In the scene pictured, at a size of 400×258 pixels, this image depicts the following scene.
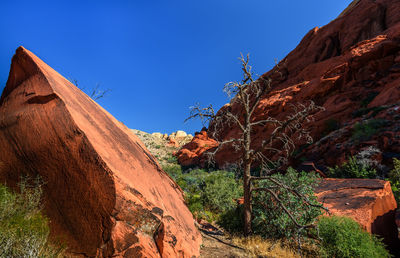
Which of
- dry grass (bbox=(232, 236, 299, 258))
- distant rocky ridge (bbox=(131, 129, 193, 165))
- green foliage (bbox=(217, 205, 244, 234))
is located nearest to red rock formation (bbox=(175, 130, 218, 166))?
distant rocky ridge (bbox=(131, 129, 193, 165))

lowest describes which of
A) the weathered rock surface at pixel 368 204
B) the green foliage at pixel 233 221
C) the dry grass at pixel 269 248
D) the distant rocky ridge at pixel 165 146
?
the dry grass at pixel 269 248

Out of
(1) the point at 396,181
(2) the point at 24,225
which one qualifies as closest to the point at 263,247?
(2) the point at 24,225

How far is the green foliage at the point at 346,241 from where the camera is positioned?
3.73 m

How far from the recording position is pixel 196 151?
34.6 m

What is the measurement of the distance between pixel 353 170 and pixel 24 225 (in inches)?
468

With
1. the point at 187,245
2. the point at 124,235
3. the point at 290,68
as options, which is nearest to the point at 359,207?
the point at 187,245

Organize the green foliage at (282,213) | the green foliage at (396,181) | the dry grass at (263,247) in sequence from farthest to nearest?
the green foliage at (396,181)
the green foliage at (282,213)
the dry grass at (263,247)

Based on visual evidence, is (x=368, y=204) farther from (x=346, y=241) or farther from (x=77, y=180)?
(x=77, y=180)

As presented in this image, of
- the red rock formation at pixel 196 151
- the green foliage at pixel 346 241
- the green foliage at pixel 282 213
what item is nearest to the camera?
the green foliage at pixel 346 241

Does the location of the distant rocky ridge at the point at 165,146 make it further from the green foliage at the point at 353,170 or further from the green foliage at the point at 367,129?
the green foliage at the point at 367,129

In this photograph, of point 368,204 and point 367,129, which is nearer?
point 368,204

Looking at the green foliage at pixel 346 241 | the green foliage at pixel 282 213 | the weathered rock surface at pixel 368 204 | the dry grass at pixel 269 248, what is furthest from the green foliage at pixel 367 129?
the dry grass at pixel 269 248

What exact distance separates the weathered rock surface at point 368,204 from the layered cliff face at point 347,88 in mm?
3964

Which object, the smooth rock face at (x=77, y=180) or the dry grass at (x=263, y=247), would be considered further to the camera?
the dry grass at (x=263, y=247)
